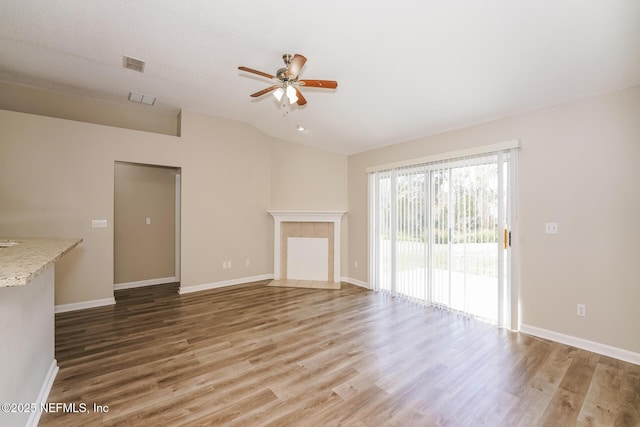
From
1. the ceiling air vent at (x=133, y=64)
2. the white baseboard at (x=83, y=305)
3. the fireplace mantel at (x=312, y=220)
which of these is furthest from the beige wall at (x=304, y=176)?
the white baseboard at (x=83, y=305)

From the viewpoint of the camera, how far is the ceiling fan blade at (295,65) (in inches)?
91.1

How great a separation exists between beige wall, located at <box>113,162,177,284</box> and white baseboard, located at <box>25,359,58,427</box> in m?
2.89

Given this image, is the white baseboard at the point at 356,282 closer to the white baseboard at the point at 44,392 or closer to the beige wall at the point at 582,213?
the beige wall at the point at 582,213

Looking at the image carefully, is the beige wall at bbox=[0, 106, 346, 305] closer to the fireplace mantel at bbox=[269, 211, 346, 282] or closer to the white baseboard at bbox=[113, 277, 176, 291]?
the fireplace mantel at bbox=[269, 211, 346, 282]

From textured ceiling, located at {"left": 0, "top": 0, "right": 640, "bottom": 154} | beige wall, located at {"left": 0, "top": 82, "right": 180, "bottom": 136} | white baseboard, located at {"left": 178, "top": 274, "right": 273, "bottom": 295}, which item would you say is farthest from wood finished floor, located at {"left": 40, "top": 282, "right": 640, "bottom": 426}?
beige wall, located at {"left": 0, "top": 82, "right": 180, "bottom": 136}

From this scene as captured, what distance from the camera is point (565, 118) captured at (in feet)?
9.79

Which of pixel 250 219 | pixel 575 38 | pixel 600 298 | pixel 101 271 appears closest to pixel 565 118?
pixel 575 38

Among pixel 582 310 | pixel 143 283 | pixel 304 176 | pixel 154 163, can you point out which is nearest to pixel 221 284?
pixel 143 283

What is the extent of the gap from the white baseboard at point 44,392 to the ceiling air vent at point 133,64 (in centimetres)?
316

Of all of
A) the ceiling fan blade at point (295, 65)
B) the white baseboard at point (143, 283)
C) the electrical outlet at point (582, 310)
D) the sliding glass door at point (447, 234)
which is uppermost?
the ceiling fan blade at point (295, 65)

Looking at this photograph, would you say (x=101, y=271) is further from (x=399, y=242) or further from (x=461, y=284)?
(x=461, y=284)

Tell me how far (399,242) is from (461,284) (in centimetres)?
115

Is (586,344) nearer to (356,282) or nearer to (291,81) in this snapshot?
(356,282)

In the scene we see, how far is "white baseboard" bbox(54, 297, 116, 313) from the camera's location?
148 inches
